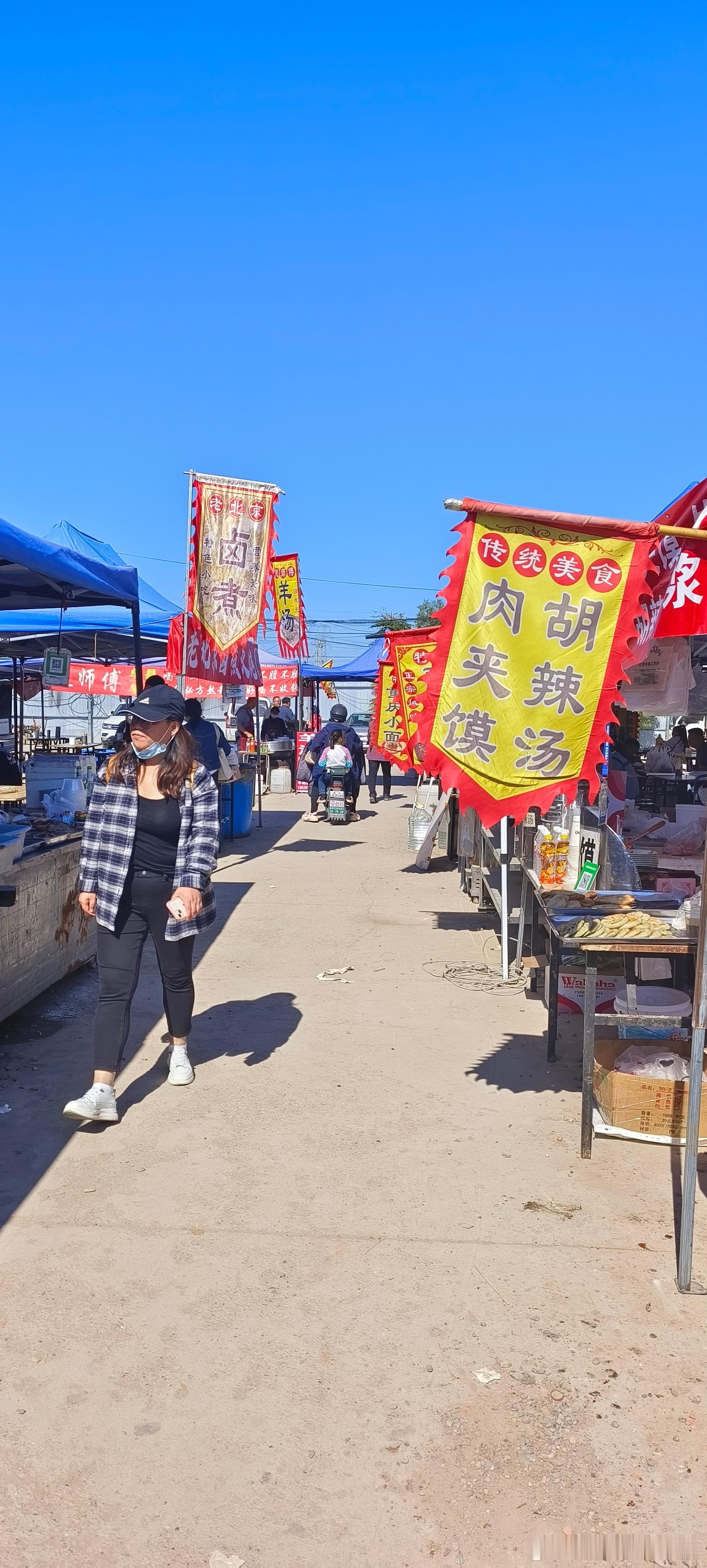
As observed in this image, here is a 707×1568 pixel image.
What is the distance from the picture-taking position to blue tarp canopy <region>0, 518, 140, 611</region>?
659 cm

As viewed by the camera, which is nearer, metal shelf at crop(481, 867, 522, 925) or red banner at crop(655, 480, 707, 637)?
red banner at crop(655, 480, 707, 637)

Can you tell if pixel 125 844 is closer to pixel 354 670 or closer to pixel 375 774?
pixel 375 774

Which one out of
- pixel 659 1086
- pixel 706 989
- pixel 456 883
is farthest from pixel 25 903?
pixel 456 883

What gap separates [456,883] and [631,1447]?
9.29 metres

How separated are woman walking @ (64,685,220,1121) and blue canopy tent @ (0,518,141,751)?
2144 millimetres

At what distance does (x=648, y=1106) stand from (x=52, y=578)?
5.04 metres

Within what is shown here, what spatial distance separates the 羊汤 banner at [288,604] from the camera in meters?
20.1

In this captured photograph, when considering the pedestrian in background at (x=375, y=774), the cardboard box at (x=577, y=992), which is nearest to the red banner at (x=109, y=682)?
the pedestrian in background at (x=375, y=774)

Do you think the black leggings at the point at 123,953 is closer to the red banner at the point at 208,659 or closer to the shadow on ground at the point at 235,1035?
the shadow on ground at the point at 235,1035

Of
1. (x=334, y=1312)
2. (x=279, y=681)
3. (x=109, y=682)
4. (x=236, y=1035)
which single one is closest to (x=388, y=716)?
(x=109, y=682)

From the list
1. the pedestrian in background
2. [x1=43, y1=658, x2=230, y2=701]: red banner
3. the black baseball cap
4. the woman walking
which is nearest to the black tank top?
the woman walking

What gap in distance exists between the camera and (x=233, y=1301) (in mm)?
3449

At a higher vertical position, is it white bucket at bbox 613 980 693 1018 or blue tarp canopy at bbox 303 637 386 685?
blue tarp canopy at bbox 303 637 386 685

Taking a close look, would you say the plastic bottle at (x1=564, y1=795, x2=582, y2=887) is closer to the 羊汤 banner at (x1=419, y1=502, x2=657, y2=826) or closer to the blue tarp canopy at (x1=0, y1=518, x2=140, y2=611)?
the 羊汤 banner at (x1=419, y1=502, x2=657, y2=826)
